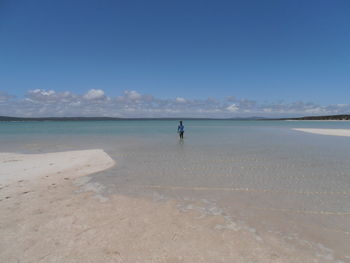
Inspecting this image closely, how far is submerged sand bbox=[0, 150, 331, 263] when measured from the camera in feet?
11.5

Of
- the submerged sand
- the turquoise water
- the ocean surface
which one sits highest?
the submerged sand

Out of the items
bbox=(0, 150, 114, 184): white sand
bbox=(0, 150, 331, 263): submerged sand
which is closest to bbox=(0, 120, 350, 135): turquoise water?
bbox=(0, 150, 114, 184): white sand

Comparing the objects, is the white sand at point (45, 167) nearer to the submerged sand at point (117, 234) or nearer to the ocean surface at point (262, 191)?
the ocean surface at point (262, 191)

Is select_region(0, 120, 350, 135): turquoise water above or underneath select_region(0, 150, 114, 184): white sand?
underneath

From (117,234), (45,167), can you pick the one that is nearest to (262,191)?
(117,234)

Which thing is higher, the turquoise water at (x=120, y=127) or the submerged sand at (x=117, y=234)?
the submerged sand at (x=117, y=234)

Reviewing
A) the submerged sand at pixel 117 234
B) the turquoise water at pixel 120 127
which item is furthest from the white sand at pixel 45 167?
the turquoise water at pixel 120 127

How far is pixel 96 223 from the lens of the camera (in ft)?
15.0

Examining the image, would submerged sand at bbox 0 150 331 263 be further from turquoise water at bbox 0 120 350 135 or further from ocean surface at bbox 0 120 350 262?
turquoise water at bbox 0 120 350 135

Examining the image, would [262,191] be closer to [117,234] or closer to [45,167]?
[117,234]

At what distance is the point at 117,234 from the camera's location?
414 centimetres

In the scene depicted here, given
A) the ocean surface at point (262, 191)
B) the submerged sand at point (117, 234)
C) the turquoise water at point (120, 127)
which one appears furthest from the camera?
the turquoise water at point (120, 127)

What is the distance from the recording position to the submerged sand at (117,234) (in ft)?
11.5

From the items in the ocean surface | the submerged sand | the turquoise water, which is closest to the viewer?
the submerged sand
